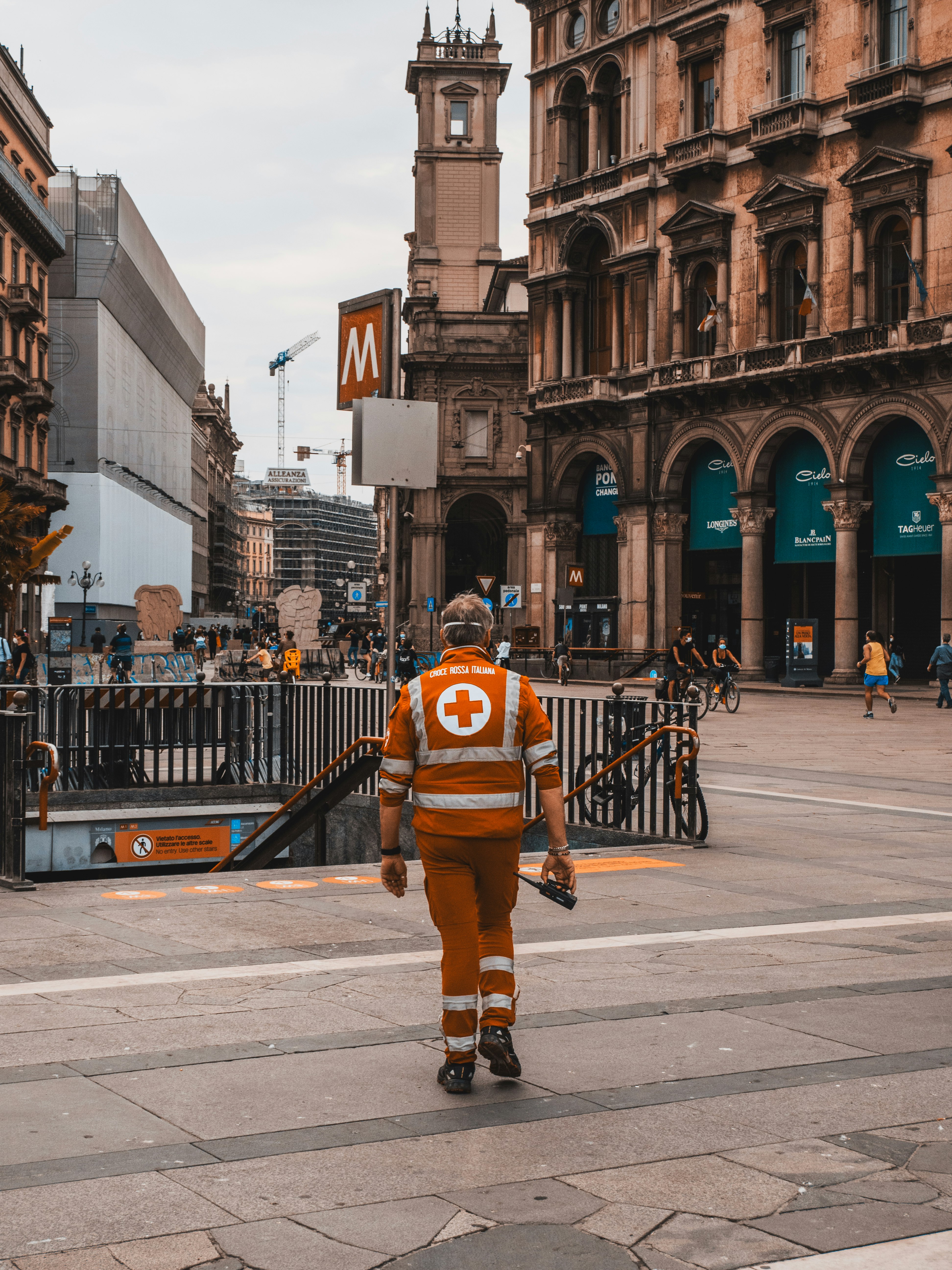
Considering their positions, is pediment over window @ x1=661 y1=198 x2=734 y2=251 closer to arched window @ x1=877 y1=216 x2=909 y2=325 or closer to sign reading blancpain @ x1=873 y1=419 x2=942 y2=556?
arched window @ x1=877 y1=216 x2=909 y2=325

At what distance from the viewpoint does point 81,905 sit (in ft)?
29.3

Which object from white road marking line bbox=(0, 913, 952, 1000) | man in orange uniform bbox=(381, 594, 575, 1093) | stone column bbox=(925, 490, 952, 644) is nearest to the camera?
man in orange uniform bbox=(381, 594, 575, 1093)

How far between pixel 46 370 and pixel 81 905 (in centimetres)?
6274

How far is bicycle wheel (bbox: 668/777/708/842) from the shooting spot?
467 inches

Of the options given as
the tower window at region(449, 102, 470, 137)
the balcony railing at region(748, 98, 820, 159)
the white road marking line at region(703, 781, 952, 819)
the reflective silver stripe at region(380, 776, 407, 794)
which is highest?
the tower window at region(449, 102, 470, 137)

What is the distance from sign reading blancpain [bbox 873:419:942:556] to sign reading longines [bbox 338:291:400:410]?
30188mm

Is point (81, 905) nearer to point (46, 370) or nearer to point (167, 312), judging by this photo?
point (46, 370)

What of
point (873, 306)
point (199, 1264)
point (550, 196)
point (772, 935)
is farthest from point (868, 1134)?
point (550, 196)

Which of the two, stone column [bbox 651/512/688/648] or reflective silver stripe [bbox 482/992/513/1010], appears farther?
stone column [bbox 651/512/688/648]

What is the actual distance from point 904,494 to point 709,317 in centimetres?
840

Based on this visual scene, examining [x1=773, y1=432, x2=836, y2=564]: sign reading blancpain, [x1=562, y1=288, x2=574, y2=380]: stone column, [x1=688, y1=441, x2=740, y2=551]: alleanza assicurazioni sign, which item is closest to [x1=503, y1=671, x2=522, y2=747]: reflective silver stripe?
[x1=773, y1=432, x2=836, y2=564]: sign reading blancpain

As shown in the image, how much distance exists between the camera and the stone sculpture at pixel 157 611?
63.0 m

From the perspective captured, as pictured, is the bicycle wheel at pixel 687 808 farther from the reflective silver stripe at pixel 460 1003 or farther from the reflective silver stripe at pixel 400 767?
the reflective silver stripe at pixel 460 1003

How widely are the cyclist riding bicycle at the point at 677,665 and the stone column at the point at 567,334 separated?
65.8 feet
